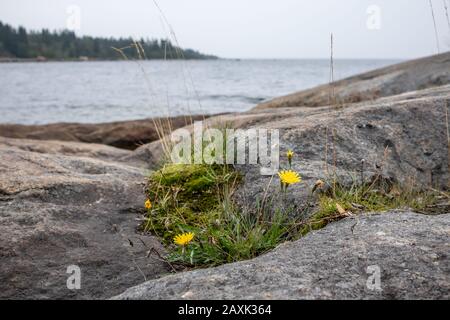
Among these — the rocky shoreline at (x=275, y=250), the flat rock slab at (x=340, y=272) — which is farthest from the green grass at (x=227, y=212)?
the flat rock slab at (x=340, y=272)

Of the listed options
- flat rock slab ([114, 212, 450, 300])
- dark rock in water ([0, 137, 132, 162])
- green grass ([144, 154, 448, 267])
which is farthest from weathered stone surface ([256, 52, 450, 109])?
flat rock slab ([114, 212, 450, 300])

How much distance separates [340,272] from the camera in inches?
72.1

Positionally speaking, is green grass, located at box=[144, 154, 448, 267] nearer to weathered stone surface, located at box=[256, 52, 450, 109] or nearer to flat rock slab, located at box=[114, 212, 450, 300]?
flat rock slab, located at box=[114, 212, 450, 300]

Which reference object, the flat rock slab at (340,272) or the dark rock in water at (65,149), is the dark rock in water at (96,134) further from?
the flat rock slab at (340,272)

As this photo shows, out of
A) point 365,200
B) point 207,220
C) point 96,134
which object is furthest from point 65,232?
point 96,134

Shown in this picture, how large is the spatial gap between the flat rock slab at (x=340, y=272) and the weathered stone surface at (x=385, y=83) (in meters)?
6.83

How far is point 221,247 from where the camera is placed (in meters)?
2.61

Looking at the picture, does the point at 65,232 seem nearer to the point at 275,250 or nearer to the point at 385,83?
the point at 275,250

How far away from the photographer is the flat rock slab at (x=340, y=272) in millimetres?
1693

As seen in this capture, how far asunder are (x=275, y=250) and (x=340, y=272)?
1.69 ft

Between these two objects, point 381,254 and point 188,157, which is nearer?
point 381,254

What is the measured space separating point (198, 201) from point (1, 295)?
1625 mm
